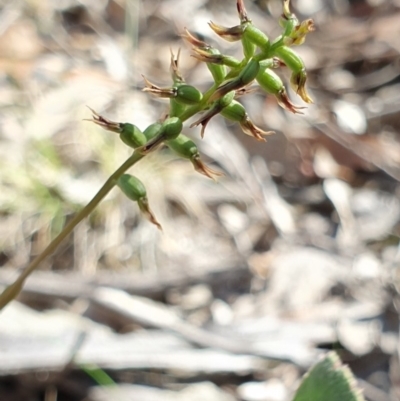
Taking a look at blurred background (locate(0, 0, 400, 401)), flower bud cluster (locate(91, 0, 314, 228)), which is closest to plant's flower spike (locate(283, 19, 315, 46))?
flower bud cluster (locate(91, 0, 314, 228))

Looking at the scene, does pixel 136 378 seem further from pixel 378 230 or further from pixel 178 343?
pixel 378 230

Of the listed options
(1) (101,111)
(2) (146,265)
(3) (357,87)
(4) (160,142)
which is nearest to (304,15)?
(3) (357,87)

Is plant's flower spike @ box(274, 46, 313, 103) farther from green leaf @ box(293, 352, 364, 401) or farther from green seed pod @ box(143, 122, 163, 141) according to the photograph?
green leaf @ box(293, 352, 364, 401)

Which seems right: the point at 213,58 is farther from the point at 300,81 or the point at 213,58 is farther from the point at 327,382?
the point at 327,382

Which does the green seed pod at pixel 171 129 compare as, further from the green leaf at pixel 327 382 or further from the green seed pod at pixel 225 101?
the green leaf at pixel 327 382

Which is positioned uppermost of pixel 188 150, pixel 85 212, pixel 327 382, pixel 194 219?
pixel 188 150

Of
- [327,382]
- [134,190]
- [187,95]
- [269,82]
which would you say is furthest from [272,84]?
[327,382]

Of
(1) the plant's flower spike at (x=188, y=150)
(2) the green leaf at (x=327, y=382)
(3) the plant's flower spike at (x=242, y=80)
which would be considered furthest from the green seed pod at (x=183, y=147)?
(2) the green leaf at (x=327, y=382)
